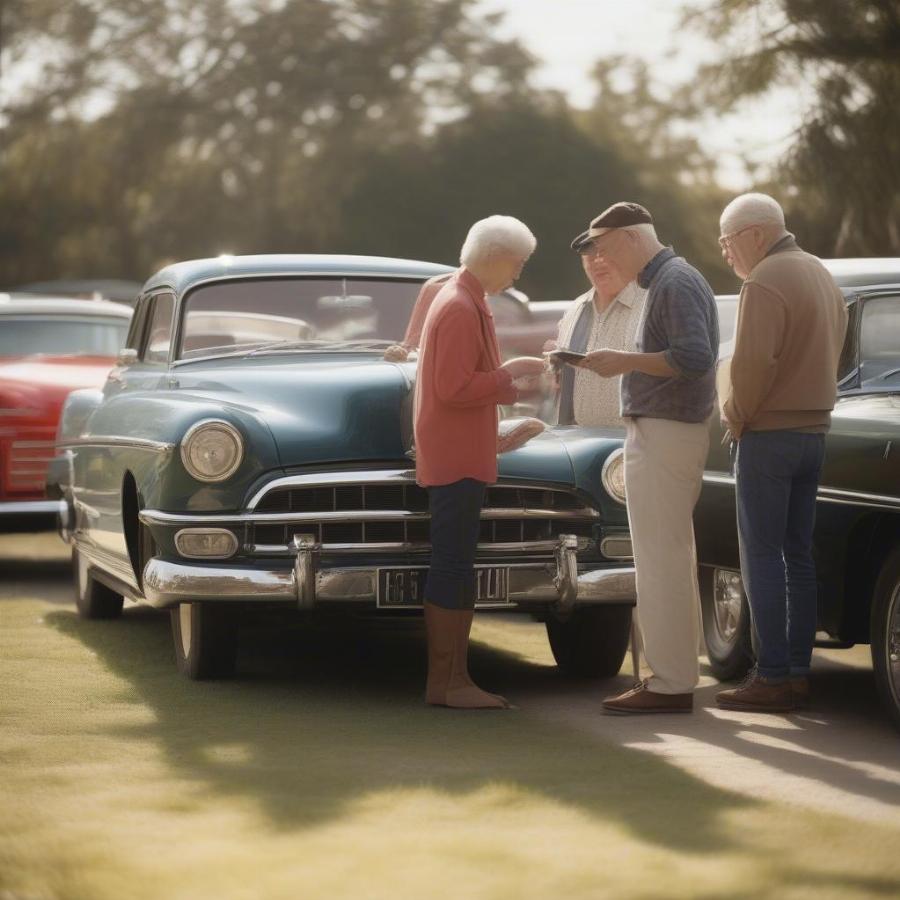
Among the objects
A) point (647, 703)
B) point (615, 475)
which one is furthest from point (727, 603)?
point (647, 703)

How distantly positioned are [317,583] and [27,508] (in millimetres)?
5020

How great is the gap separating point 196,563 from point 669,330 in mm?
1998

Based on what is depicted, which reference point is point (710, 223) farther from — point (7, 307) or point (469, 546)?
point (469, 546)

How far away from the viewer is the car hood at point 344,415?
25.6 feet

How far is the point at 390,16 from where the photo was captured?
57.8 meters


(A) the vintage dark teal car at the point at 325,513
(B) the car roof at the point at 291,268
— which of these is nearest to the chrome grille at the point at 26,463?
(B) the car roof at the point at 291,268

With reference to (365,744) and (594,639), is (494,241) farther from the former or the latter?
(594,639)

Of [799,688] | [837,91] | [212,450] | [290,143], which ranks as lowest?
[799,688]

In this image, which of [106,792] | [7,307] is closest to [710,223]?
[7,307]

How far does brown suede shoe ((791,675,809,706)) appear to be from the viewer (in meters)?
7.60

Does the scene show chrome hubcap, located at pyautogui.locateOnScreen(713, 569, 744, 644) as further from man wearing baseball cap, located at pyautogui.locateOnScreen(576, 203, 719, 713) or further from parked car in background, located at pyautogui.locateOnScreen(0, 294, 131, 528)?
parked car in background, located at pyautogui.locateOnScreen(0, 294, 131, 528)

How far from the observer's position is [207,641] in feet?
26.7

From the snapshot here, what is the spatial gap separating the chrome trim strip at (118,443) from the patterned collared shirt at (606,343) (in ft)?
5.79

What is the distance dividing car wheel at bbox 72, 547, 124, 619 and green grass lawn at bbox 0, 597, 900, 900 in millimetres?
1845
